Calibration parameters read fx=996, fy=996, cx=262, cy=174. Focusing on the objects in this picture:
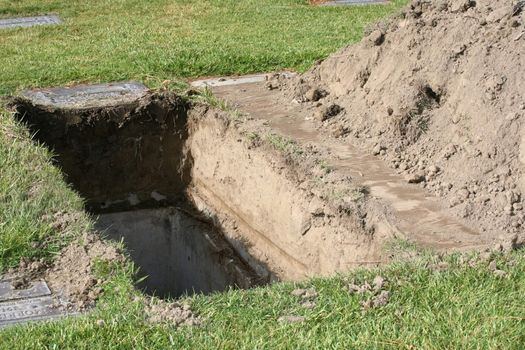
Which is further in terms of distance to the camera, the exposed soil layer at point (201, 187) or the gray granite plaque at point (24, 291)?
the exposed soil layer at point (201, 187)

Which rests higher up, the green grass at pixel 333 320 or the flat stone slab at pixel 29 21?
the flat stone slab at pixel 29 21

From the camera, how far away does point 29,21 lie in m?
13.1

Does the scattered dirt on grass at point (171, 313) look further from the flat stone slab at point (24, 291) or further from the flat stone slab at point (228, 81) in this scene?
the flat stone slab at point (228, 81)

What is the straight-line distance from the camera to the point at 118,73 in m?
10.1

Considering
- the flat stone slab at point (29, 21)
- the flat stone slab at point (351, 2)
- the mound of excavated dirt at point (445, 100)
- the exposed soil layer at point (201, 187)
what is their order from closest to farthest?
1. the mound of excavated dirt at point (445, 100)
2. the exposed soil layer at point (201, 187)
3. the flat stone slab at point (29, 21)
4. the flat stone slab at point (351, 2)

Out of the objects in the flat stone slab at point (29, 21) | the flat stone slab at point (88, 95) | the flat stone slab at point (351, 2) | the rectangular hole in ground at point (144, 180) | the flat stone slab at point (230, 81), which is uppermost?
the flat stone slab at point (351, 2)

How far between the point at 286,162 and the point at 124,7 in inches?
265

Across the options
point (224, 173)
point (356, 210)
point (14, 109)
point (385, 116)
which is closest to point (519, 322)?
point (356, 210)

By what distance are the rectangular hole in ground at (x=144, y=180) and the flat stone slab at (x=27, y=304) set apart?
2911 millimetres

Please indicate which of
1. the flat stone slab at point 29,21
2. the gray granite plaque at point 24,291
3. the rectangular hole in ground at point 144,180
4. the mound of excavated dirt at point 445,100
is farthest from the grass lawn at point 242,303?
the flat stone slab at point 29,21

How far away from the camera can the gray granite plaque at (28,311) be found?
5.42 m

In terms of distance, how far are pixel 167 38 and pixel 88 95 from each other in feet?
8.75

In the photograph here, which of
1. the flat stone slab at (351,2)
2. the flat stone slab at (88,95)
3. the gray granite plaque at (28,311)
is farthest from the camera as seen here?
the flat stone slab at (351,2)

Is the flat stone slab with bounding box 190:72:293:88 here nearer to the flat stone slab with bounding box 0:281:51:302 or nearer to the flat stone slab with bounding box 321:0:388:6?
the flat stone slab with bounding box 321:0:388:6
